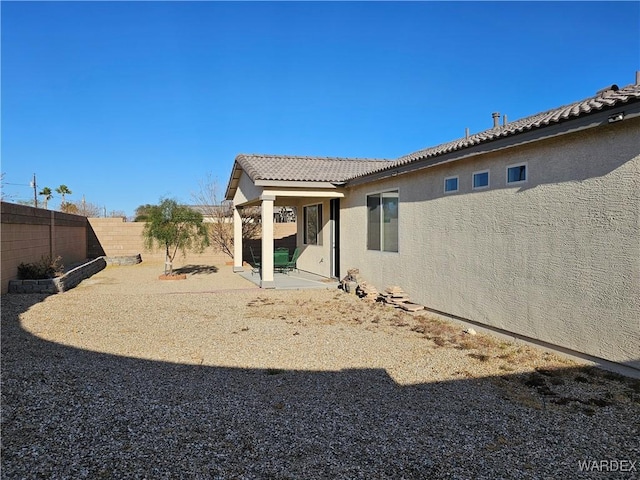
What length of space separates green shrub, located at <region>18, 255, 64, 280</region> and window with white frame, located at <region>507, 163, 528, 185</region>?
11924mm

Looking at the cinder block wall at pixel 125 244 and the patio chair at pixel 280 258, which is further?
the cinder block wall at pixel 125 244

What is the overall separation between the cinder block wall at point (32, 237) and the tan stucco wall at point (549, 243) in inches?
398

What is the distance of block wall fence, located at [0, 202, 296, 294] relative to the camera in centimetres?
1068

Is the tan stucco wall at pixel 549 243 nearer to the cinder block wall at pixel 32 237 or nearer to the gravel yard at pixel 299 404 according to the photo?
the gravel yard at pixel 299 404

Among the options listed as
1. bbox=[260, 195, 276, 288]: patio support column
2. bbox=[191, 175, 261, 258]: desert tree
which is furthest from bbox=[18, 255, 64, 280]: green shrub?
bbox=[191, 175, 261, 258]: desert tree

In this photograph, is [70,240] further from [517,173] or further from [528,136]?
[528,136]

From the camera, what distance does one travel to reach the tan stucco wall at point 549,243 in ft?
16.0

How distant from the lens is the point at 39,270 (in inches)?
456

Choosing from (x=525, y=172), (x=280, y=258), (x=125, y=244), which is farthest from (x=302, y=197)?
(x=125, y=244)

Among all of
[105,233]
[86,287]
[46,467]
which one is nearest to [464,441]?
[46,467]

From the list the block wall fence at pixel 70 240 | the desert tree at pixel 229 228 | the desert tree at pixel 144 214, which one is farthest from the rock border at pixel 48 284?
the desert tree at pixel 229 228

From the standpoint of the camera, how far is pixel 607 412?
13.1 feet

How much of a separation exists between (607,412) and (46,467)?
4.82 m

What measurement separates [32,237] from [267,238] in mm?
6947
